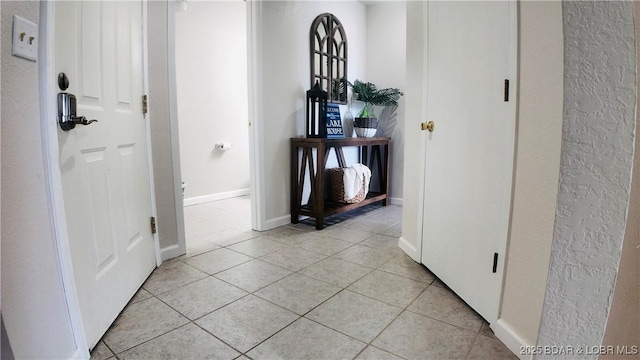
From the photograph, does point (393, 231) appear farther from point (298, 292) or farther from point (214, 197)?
point (214, 197)

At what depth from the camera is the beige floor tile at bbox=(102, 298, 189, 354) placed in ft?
4.17

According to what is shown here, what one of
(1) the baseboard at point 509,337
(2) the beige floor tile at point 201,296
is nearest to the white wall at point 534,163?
(1) the baseboard at point 509,337

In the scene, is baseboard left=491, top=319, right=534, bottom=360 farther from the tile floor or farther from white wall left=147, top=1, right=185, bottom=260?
white wall left=147, top=1, right=185, bottom=260

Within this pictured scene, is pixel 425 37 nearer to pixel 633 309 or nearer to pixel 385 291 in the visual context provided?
pixel 385 291

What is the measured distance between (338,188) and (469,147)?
1757 millimetres

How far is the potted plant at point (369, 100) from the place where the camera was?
3.54 metres

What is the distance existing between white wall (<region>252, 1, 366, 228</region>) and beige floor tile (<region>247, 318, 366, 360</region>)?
1519mm

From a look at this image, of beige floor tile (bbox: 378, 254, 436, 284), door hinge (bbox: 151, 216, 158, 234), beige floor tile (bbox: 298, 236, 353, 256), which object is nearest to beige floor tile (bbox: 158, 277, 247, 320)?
door hinge (bbox: 151, 216, 158, 234)

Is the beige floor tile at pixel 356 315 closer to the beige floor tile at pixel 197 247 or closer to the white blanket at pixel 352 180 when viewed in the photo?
the beige floor tile at pixel 197 247

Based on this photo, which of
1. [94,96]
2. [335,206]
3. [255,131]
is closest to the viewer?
[94,96]

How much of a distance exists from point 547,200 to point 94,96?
1649mm

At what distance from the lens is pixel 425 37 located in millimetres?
1890

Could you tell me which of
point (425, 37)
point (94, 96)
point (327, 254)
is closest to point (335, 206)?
point (327, 254)

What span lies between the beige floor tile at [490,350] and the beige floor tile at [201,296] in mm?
1044
